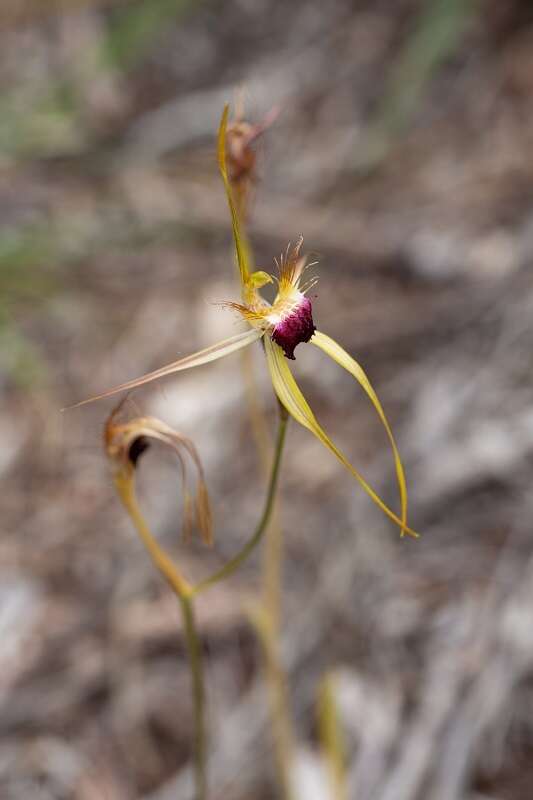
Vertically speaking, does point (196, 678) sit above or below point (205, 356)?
below

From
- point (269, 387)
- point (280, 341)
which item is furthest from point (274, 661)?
point (269, 387)

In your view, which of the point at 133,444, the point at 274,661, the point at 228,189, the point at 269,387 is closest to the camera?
the point at 228,189

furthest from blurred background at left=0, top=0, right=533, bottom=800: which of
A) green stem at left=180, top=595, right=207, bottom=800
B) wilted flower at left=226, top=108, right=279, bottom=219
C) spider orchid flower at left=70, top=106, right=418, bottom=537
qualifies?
Result: spider orchid flower at left=70, top=106, right=418, bottom=537

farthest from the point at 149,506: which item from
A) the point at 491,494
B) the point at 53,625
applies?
the point at 491,494

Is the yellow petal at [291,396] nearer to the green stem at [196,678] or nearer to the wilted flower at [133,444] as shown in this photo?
the wilted flower at [133,444]

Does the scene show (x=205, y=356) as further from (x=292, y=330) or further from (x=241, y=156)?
(x=241, y=156)

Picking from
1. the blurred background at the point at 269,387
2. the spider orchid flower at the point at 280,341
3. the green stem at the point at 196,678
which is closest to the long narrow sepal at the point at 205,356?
the spider orchid flower at the point at 280,341
